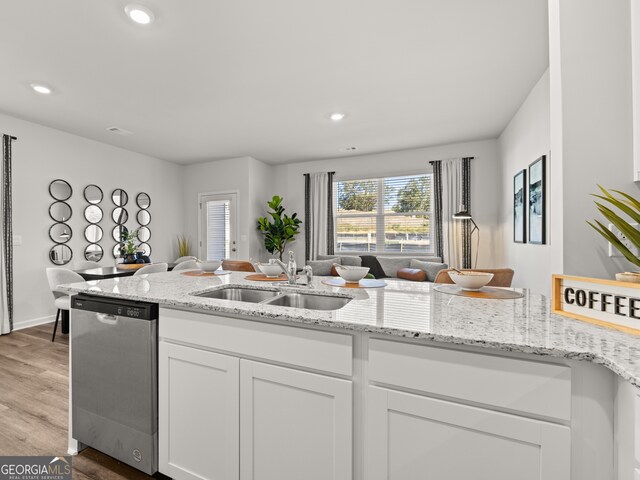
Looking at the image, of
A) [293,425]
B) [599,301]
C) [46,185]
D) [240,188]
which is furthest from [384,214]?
[46,185]

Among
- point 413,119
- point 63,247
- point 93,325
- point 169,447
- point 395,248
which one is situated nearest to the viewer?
point 169,447

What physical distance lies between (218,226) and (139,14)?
4.18 m

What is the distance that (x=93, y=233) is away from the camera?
451 centimetres

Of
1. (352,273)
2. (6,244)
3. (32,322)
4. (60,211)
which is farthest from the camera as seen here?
(60,211)

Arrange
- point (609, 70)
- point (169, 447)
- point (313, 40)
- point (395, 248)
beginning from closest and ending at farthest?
point (609, 70)
point (169, 447)
point (313, 40)
point (395, 248)

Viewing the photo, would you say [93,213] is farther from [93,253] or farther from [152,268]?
[152,268]

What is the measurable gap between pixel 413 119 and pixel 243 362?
3611mm

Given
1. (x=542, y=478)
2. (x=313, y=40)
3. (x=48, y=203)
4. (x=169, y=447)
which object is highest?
(x=313, y=40)

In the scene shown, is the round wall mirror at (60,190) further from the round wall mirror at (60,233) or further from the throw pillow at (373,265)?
the throw pillow at (373,265)

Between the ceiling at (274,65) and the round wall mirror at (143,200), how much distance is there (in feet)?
4.09

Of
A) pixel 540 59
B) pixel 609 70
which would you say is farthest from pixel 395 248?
pixel 609 70

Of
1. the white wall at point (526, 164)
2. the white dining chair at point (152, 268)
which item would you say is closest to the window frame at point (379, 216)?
the white wall at point (526, 164)

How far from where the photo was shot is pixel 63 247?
414cm

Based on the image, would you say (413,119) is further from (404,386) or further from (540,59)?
(404,386)
